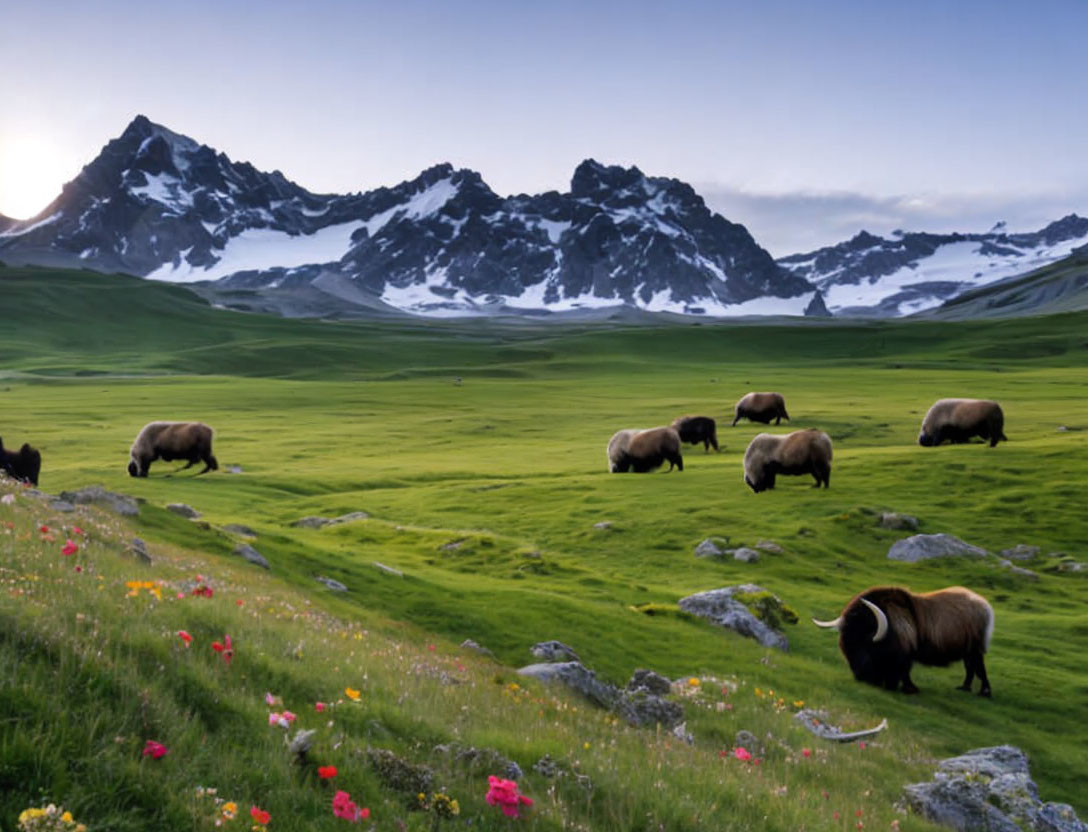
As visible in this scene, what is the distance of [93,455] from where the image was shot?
51.6m

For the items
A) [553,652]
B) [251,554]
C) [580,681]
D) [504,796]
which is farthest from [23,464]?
[504,796]

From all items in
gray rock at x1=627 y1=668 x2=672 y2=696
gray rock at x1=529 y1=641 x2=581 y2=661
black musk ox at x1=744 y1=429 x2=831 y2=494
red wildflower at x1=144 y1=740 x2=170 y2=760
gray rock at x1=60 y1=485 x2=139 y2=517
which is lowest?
gray rock at x1=529 y1=641 x2=581 y2=661

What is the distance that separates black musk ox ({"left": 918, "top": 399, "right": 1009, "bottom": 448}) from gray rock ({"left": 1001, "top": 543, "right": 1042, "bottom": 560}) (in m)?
16.3

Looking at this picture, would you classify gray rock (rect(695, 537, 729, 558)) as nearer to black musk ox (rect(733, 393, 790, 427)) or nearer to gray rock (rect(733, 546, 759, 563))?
gray rock (rect(733, 546, 759, 563))

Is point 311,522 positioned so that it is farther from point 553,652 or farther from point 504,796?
point 504,796

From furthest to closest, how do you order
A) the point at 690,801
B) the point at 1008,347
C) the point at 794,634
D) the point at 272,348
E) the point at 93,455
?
the point at 272,348
the point at 1008,347
the point at 93,455
the point at 794,634
the point at 690,801

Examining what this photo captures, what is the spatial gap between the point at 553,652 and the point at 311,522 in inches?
767

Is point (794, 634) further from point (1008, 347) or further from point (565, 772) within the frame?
point (1008, 347)

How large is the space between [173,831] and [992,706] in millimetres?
17192

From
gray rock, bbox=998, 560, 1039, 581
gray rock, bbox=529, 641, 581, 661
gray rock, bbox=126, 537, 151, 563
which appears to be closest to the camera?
gray rock, bbox=126, 537, 151, 563

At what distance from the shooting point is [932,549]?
93.9 feet

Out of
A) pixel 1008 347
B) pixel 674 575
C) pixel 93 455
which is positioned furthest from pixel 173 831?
pixel 1008 347

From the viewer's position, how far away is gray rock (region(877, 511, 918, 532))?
31797 mm

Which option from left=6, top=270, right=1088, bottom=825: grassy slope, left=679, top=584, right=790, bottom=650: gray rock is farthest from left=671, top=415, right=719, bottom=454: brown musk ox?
left=679, top=584, right=790, bottom=650: gray rock
